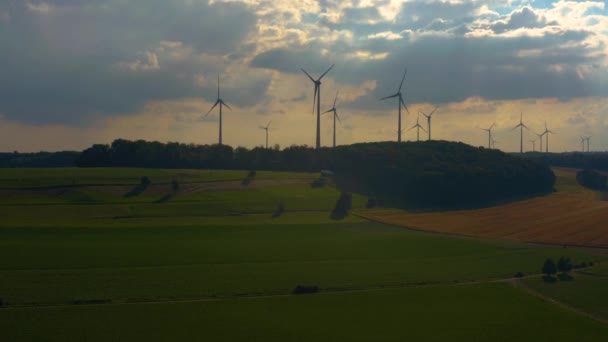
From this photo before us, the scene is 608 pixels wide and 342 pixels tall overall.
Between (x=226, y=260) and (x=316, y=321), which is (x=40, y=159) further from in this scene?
(x=316, y=321)

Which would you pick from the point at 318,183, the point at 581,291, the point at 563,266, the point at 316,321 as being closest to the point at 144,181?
the point at 318,183

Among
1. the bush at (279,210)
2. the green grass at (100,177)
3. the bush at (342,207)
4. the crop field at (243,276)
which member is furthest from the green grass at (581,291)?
the green grass at (100,177)

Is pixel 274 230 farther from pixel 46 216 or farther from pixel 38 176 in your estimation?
pixel 38 176

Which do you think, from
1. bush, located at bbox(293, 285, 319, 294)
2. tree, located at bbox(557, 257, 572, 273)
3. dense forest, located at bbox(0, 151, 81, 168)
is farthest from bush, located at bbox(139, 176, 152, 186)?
dense forest, located at bbox(0, 151, 81, 168)

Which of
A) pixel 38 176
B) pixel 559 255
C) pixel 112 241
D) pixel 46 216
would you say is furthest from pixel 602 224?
pixel 38 176

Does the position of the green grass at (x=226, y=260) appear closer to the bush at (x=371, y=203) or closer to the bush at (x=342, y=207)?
the bush at (x=342, y=207)

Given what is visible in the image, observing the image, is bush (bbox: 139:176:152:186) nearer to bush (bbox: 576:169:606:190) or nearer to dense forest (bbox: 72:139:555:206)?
dense forest (bbox: 72:139:555:206)
